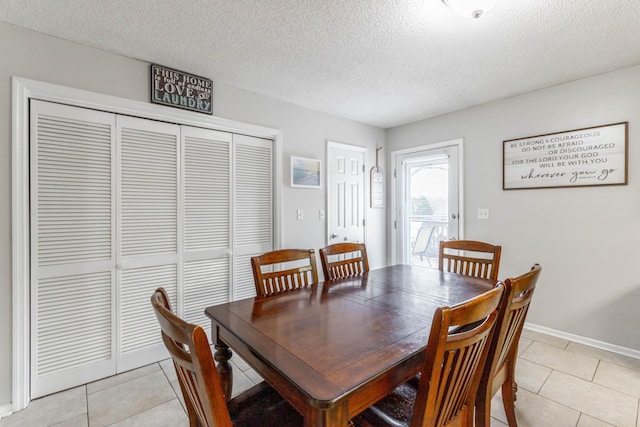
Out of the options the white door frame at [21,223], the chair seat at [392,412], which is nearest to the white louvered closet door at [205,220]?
the white door frame at [21,223]

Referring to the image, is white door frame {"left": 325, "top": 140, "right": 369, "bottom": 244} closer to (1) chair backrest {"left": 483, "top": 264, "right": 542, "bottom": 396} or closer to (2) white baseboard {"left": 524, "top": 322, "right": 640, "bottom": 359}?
(2) white baseboard {"left": 524, "top": 322, "right": 640, "bottom": 359}

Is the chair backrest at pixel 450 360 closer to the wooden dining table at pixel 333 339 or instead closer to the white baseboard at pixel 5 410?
the wooden dining table at pixel 333 339

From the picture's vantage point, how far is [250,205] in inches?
119

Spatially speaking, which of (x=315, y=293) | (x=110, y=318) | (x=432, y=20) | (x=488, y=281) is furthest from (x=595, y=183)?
(x=110, y=318)

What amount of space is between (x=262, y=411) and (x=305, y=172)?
254 centimetres

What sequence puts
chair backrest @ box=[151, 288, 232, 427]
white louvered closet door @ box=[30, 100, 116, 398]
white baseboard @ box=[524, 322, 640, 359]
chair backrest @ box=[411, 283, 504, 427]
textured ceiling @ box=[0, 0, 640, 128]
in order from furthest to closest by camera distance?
1. white baseboard @ box=[524, 322, 640, 359]
2. white louvered closet door @ box=[30, 100, 116, 398]
3. textured ceiling @ box=[0, 0, 640, 128]
4. chair backrest @ box=[411, 283, 504, 427]
5. chair backrest @ box=[151, 288, 232, 427]

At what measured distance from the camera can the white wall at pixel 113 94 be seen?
1846 millimetres

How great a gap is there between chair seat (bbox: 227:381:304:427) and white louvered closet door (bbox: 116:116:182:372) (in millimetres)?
1594

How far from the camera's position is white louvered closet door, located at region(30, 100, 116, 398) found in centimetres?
197

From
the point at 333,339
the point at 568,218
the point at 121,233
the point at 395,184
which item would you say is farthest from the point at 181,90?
the point at 568,218

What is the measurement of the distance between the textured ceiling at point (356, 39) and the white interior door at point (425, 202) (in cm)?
106

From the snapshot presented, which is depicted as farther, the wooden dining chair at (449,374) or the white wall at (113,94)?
the white wall at (113,94)

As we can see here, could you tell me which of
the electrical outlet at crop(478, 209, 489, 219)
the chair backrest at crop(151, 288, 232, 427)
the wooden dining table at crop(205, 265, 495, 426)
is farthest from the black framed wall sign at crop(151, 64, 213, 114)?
the electrical outlet at crop(478, 209, 489, 219)

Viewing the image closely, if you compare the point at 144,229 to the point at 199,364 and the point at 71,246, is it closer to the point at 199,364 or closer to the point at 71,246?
the point at 71,246
